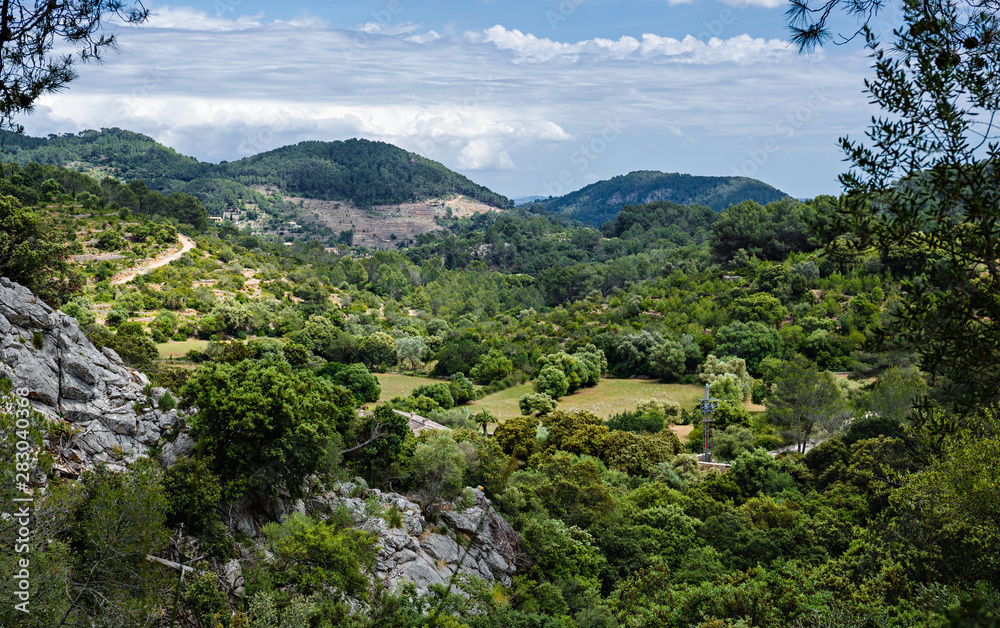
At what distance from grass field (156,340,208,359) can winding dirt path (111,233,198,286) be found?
11196 millimetres

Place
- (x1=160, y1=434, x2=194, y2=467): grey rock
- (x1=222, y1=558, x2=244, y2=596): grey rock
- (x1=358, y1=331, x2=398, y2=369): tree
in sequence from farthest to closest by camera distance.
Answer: (x1=358, y1=331, x2=398, y2=369): tree
(x1=160, y1=434, x2=194, y2=467): grey rock
(x1=222, y1=558, x2=244, y2=596): grey rock

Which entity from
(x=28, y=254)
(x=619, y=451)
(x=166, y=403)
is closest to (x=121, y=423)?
(x=166, y=403)

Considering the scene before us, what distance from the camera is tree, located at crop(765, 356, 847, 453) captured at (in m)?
24.8

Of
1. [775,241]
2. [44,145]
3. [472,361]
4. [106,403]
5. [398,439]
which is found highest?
[44,145]

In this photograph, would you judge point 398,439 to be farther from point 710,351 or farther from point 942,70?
point 710,351

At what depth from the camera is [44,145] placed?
141m

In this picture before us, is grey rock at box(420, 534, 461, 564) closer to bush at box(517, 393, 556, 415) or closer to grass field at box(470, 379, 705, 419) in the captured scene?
grass field at box(470, 379, 705, 419)

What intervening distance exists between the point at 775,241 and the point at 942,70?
2102 inches

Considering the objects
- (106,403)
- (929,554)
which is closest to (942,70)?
(929,554)

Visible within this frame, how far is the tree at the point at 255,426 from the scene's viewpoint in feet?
41.2

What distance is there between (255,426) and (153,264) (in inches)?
1715

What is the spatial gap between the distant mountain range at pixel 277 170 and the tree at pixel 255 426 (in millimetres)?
131664

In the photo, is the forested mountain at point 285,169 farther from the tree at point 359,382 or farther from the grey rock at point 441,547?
the grey rock at point 441,547

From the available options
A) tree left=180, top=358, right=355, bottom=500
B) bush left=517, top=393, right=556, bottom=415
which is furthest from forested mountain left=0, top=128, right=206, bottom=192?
tree left=180, top=358, right=355, bottom=500
